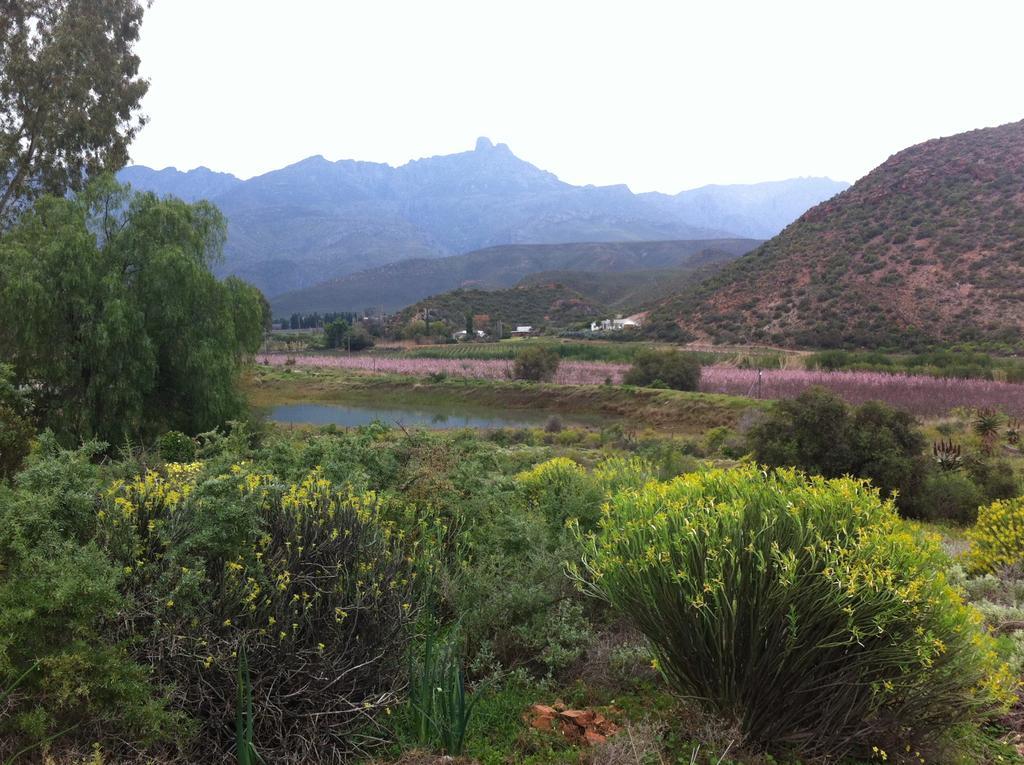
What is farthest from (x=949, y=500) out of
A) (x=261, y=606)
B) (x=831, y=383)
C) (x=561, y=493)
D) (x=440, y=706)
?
(x=831, y=383)

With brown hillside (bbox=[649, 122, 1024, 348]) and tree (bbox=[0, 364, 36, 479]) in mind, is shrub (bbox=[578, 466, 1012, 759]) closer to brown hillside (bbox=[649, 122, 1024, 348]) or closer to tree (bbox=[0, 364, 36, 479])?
tree (bbox=[0, 364, 36, 479])

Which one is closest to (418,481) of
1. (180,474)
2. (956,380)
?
(180,474)

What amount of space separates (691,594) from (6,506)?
11.6ft

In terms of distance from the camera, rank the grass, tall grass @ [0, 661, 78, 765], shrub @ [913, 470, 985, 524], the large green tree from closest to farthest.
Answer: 1. tall grass @ [0, 661, 78, 765]
2. shrub @ [913, 470, 985, 524]
3. the large green tree
4. the grass

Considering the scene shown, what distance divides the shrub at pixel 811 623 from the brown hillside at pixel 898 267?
43368 mm

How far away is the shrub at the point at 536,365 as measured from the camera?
41906 mm

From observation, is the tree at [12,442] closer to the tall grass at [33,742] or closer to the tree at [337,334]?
the tall grass at [33,742]

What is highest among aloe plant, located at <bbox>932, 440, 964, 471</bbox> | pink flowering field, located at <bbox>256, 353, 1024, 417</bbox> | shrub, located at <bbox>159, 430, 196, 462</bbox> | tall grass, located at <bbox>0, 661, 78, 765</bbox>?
tall grass, located at <bbox>0, 661, 78, 765</bbox>

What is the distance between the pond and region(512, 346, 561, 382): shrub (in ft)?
14.9

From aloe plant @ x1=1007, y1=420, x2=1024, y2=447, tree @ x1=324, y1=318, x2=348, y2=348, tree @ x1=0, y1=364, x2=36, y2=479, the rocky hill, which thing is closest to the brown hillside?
aloe plant @ x1=1007, y1=420, x2=1024, y2=447

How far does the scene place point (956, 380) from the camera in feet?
95.8

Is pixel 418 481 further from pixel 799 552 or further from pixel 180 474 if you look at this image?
pixel 799 552

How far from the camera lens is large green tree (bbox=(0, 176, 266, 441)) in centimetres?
1650

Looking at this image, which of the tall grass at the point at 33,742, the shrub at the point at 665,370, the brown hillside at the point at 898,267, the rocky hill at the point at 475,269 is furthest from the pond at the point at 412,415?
the rocky hill at the point at 475,269
